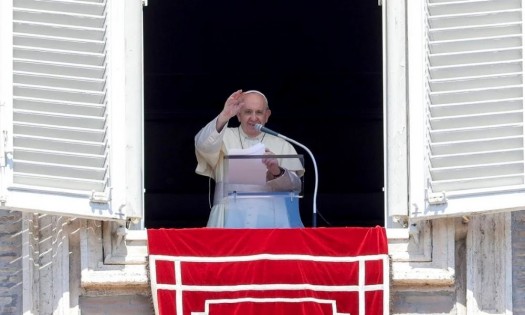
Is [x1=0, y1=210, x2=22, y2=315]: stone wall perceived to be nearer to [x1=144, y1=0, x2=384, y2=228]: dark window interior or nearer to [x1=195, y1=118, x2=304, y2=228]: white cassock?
[x1=195, y1=118, x2=304, y2=228]: white cassock

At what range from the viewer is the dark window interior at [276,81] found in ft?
46.9

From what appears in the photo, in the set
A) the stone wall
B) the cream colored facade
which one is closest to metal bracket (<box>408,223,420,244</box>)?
the cream colored facade

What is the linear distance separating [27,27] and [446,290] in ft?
6.71

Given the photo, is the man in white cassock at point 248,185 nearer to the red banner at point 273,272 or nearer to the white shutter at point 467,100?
the red banner at point 273,272

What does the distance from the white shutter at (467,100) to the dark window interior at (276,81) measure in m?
3.87

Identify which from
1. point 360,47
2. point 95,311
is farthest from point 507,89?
point 360,47

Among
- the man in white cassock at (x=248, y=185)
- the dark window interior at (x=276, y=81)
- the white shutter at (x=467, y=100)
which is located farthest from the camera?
the dark window interior at (x=276, y=81)

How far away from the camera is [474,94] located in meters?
10.3

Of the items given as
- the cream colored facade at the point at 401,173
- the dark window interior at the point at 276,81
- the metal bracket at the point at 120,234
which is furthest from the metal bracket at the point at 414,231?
the dark window interior at the point at 276,81

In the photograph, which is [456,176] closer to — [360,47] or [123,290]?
[123,290]

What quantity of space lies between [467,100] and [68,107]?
1.64 m

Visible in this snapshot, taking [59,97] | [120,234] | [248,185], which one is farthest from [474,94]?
[59,97]

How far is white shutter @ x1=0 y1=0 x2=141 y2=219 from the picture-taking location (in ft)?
33.4

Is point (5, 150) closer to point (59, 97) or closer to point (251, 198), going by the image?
point (59, 97)
